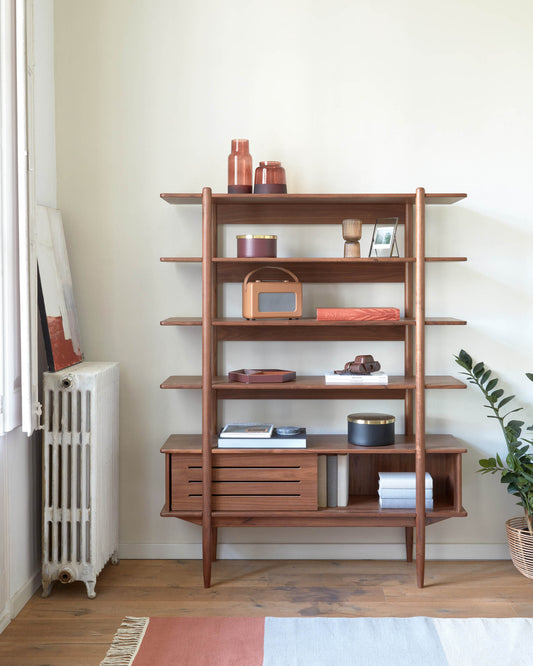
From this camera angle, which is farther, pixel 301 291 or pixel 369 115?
pixel 369 115

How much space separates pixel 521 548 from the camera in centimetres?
296

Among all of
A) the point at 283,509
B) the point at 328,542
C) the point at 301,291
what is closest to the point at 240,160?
the point at 301,291

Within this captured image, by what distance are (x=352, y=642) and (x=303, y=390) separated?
1.12m

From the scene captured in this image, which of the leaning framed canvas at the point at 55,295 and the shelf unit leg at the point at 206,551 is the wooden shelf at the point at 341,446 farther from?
the leaning framed canvas at the point at 55,295

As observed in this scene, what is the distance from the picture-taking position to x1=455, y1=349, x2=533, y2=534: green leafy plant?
297 cm

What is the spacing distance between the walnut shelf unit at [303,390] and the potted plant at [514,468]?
16 cm

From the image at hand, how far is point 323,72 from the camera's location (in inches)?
125

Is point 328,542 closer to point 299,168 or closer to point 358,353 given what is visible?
point 358,353

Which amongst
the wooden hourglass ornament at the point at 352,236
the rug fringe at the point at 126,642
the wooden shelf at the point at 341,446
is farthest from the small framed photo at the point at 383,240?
the rug fringe at the point at 126,642

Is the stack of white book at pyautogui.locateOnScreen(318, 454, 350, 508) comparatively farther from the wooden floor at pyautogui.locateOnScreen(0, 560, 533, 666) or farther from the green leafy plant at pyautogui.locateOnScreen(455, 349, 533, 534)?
the green leafy plant at pyautogui.locateOnScreen(455, 349, 533, 534)

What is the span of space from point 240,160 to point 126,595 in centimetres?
184

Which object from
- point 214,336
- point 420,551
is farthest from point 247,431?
point 420,551

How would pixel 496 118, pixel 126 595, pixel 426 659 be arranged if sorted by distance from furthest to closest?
pixel 496 118 → pixel 126 595 → pixel 426 659

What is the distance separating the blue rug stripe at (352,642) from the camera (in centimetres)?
233
